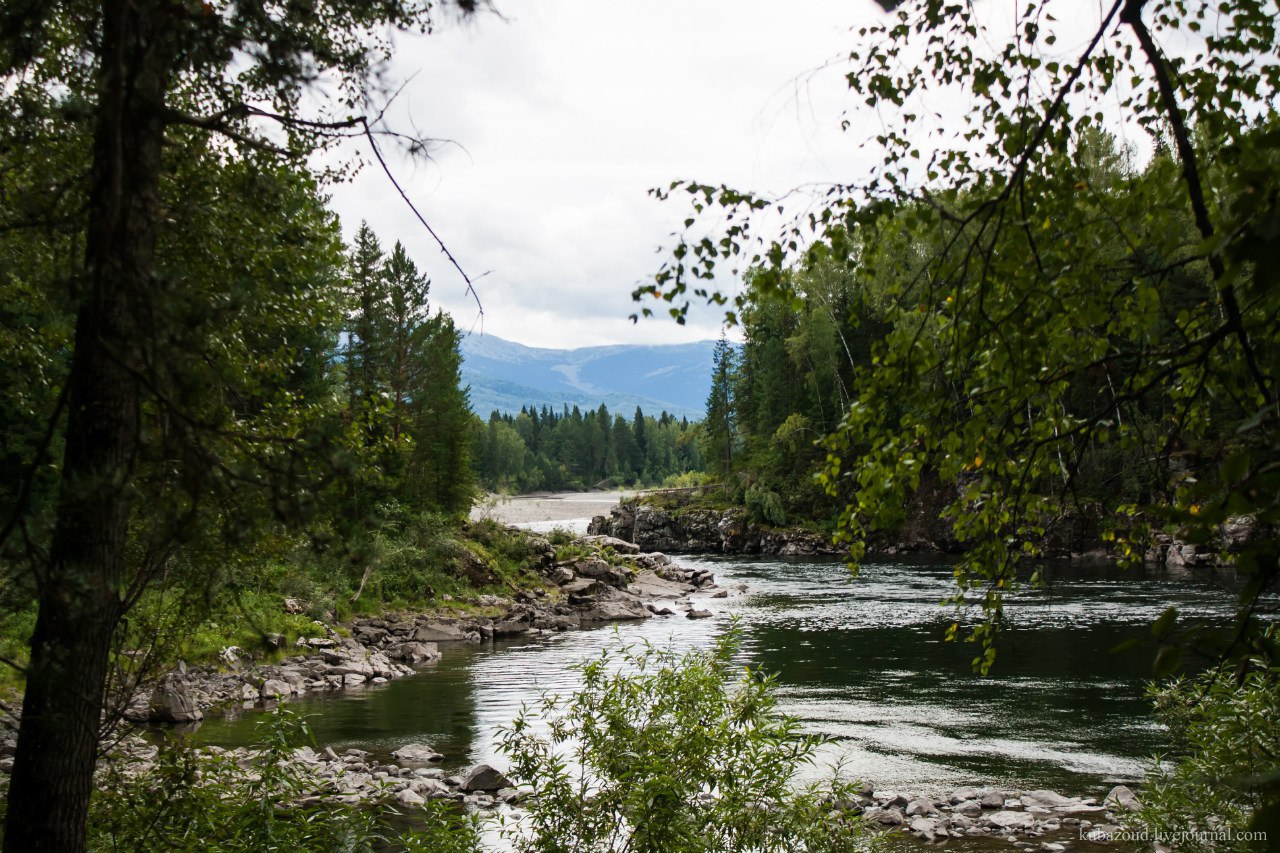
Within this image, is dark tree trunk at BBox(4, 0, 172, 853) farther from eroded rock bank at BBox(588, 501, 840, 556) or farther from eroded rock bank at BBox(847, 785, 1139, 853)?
eroded rock bank at BBox(588, 501, 840, 556)

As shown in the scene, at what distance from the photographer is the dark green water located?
41.9 ft

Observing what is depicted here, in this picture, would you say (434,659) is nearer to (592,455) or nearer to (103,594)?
(103,594)

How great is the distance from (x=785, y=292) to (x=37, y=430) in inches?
708

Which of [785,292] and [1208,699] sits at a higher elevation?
[785,292]

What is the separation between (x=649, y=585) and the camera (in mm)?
36750

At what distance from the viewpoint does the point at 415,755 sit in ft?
43.2

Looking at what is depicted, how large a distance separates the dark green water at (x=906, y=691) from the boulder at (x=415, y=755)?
1.05 ft

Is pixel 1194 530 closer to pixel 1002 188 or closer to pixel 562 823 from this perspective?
pixel 1002 188

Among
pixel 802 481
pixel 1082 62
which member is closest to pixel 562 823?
pixel 1082 62

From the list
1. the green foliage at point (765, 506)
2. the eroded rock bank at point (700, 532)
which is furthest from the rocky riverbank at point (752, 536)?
the green foliage at point (765, 506)

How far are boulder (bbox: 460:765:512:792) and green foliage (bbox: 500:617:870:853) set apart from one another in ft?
16.8

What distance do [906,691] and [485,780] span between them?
356 inches

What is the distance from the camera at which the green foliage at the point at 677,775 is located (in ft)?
19.9

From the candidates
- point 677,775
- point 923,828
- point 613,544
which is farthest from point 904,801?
point 613,544
